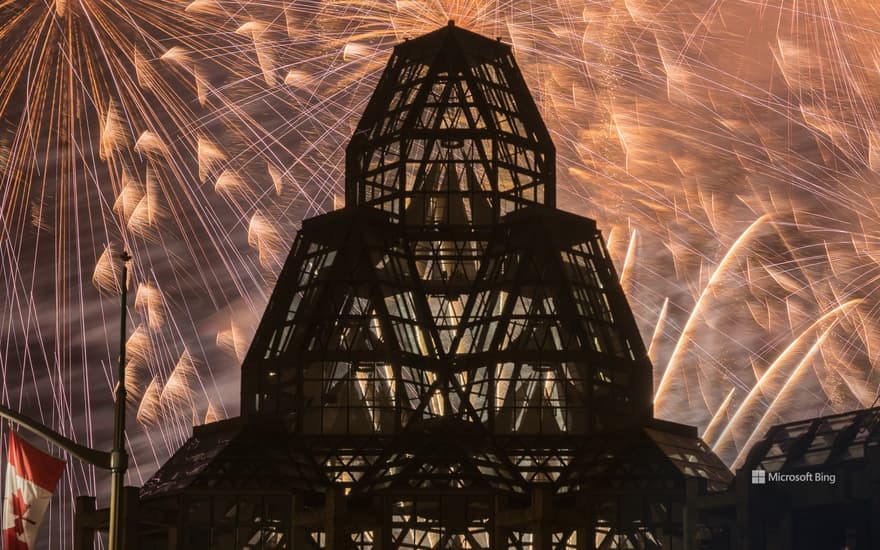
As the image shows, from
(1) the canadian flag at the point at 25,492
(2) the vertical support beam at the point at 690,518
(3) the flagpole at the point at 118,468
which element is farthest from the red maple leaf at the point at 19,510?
(2) the vertical support beam at the point at 690,518

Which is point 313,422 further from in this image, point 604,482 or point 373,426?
point 604,482

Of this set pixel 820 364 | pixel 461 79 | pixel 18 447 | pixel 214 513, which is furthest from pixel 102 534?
pixel 18 447

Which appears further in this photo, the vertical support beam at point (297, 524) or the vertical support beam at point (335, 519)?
the vertical support beam at point (297, 524)

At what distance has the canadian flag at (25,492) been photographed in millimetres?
54938

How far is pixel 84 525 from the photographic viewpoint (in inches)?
4552

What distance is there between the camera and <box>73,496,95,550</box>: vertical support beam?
379 feet

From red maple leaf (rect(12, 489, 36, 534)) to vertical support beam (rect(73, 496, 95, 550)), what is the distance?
61.3 m

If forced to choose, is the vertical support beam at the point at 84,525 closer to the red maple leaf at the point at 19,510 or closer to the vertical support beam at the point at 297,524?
the vertical support beam at the point at 297,524

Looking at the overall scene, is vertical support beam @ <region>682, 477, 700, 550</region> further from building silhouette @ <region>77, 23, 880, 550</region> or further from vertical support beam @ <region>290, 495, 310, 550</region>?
vertical support beam @ <region>290, 495, 310, 550</region>

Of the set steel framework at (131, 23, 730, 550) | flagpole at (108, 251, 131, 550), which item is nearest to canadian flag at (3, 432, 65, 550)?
flagpole at (108, 251, 131, 550)

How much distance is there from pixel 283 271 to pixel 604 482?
2365 centimetres

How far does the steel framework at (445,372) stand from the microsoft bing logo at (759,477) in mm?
7309

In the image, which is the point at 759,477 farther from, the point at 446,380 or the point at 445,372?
the point at 445,372

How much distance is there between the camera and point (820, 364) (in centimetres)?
10600
